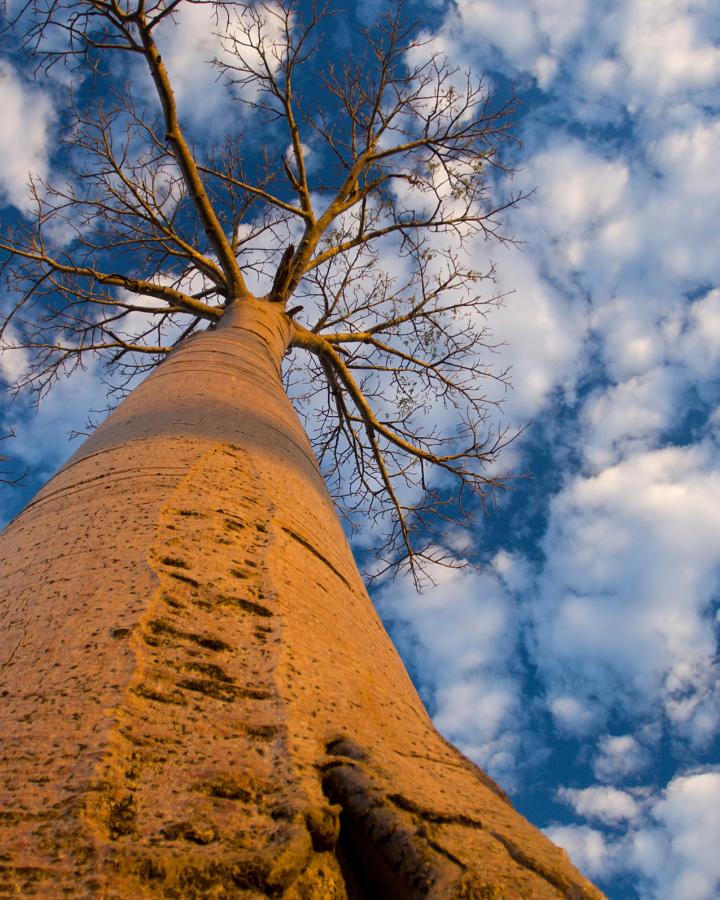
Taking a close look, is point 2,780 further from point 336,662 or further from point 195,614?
point 336,662

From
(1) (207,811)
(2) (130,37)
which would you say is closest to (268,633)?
(1) (207,811)

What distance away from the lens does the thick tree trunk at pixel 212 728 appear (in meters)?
0.58

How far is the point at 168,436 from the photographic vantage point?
1.63 metres

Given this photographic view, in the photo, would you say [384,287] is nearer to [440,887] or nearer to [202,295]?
[202,295]

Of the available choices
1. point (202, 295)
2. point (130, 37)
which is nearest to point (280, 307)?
point (202, 295)

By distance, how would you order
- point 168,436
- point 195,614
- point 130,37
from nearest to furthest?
1. point 195,614
2. point 168,436
3. point 130,37

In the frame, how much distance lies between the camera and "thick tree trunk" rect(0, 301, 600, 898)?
58 cm

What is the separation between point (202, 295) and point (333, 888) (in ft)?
17.1

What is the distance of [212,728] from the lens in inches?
28.7

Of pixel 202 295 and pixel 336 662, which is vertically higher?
pixel 202 295

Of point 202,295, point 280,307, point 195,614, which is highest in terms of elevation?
point 202,295

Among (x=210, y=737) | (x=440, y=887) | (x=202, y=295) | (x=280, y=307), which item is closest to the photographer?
(x=440, y=887)

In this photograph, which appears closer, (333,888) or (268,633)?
(333,888)

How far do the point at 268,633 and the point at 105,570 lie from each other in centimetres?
28
